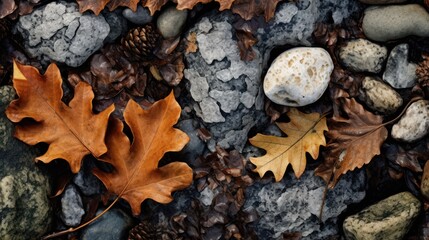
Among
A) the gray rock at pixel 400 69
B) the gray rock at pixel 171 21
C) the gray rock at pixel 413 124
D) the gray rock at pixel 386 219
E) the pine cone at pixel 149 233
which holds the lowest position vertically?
the pine cone at pixel 149 233

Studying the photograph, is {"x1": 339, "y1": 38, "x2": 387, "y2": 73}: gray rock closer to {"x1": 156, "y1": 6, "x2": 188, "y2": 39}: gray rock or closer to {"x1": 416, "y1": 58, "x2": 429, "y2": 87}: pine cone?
{"x1": 416, "y1": 58, "x2": 429, "y2": 87}: pine cone

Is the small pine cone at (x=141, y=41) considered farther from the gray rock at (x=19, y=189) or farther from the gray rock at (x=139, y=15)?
the gray rock at (x=19, y=189)

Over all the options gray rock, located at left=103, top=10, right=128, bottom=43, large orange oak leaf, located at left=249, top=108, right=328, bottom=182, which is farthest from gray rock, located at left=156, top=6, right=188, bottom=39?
large orange oak leaf, located at left=249, top=108, right=328, bottom=182

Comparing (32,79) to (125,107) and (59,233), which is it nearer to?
(125,107)

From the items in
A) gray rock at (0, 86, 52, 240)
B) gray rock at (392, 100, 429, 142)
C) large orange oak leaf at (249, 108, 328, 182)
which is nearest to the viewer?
gray rock at (0, 86, 52, 240)

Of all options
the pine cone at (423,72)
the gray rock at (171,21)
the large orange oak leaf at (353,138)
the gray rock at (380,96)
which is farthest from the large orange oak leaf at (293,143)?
the gray rock at (171,21)

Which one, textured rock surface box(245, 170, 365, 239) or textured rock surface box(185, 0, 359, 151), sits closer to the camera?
textured rock surface box(185, 0, 359, 151)

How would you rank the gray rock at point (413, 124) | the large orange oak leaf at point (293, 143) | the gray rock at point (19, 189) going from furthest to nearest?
the large orange oak leaf at point (293, 143)
the gray rock at point (413, 124)
the gray rock at point (19, 189)
